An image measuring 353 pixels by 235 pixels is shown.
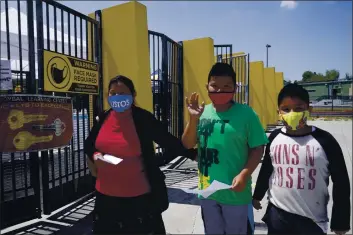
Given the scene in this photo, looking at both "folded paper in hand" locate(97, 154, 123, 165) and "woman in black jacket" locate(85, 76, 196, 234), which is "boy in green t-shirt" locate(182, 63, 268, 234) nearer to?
"woman in black jacket" locate(85, 76, 196, 234)

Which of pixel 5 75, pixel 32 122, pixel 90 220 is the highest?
pixel 5 75

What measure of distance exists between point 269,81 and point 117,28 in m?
13.8

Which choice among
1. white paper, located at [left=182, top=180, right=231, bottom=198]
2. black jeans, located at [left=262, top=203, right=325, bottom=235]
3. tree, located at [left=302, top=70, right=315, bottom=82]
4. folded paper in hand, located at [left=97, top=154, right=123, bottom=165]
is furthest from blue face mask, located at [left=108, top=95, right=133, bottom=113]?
tree, located at [left=302, top=70, right=315, bottom=82]

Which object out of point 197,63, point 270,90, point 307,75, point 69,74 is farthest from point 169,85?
point 307,75

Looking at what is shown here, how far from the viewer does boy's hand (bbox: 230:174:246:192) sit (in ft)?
5.71

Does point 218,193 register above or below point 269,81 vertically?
below

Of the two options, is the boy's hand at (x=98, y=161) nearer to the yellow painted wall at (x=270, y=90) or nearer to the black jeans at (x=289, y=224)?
the black jeans at (x=289, y=224)

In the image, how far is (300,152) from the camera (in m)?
1.72

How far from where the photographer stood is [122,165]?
1.93 metres

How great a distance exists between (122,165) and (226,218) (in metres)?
0.80

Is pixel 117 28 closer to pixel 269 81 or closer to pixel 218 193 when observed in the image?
pixel 218 193

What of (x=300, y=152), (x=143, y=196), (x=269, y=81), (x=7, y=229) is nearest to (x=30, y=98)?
(x=7, y=229)

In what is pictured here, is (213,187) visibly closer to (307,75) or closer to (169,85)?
(169,85)

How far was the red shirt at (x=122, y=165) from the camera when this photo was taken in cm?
193
